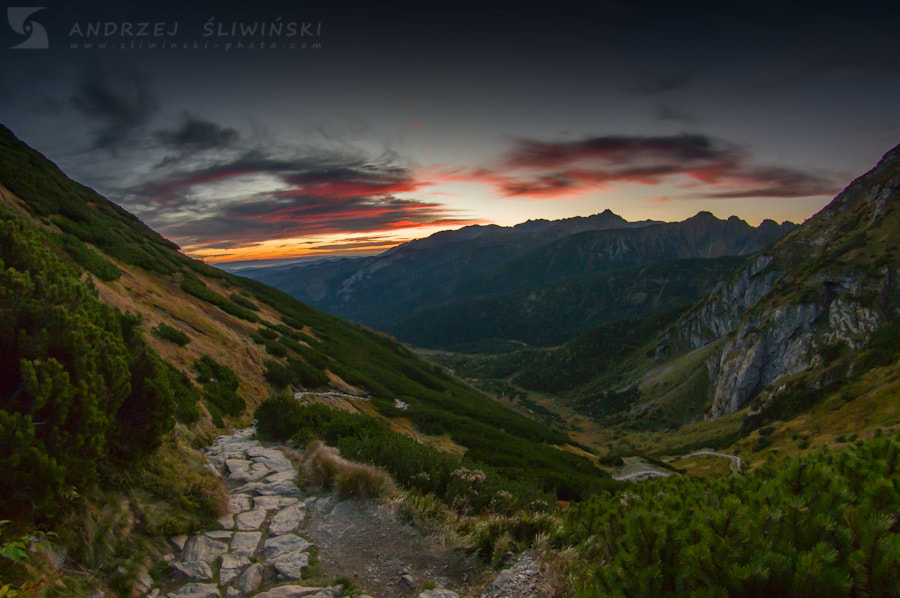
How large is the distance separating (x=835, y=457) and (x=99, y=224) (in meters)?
36.9

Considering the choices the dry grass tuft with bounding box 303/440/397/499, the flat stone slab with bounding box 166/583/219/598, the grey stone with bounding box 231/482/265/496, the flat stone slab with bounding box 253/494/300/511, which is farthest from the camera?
the grey stone with bounding box 231/482/265/496

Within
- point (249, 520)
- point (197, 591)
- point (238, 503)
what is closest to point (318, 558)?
point (197, 591)

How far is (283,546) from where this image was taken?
6.76 metres

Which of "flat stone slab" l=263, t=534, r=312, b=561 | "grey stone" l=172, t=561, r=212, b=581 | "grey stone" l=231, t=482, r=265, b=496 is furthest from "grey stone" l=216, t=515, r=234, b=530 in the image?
"grey stone" l=172, t=561, r=212, b=581

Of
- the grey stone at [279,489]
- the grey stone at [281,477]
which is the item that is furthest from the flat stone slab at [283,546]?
the grey stone at [281,477]

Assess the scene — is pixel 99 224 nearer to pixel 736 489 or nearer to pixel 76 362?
pixel 76 362

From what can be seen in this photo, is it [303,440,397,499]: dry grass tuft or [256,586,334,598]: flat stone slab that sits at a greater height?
[303,440,397,499]: dry grass tuft

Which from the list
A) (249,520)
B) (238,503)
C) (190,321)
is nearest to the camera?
(249,520)

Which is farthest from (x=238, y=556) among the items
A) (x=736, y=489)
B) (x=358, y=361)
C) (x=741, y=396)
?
(x=741, y=396)

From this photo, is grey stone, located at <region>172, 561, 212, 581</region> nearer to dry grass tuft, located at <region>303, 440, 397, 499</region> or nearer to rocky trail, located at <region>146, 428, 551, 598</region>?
rocky trail, located at <region>146, 428, 551, 598</region>

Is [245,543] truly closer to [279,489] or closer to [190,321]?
[279,489]

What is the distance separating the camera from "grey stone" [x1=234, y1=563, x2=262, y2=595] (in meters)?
5.66

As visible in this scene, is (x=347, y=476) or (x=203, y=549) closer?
(x=203, y=549)

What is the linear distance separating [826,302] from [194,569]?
110 meters
